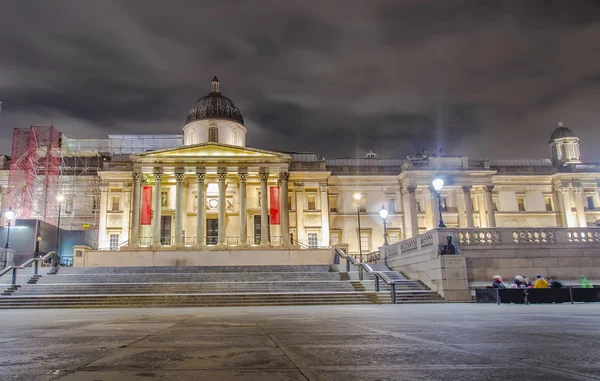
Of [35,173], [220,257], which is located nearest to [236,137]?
[220,257]

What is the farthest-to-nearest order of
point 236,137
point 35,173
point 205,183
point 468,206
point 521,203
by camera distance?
point 521,203, point 236,137, point 468,206, point 35,173, point 205,183

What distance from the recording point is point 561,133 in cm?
6419

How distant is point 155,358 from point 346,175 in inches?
2059

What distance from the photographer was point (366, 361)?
4059 millimetres

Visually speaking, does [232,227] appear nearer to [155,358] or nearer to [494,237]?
[494,237]

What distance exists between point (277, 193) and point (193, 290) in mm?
21811

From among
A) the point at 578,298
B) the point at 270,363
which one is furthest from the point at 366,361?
the point at 578,298

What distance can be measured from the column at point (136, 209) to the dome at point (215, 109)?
11755 millimetres

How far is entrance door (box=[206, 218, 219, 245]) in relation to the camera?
51.1 metres

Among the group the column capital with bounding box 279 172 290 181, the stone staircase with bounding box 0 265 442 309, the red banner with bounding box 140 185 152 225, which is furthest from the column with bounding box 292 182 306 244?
the stone staircase with bounding box 0 265 442 309

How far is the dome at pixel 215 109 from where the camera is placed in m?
55.2

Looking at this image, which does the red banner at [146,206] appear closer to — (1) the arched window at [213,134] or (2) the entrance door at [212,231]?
(2) the entrance door at [212,231]

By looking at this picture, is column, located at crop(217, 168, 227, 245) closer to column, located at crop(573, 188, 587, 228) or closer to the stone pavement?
the stone pavement

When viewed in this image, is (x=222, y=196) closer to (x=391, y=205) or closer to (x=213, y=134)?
(x=213, y=134)
